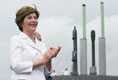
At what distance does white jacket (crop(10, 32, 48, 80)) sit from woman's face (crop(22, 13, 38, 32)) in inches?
2.8

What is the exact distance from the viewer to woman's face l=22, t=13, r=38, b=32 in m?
3.59

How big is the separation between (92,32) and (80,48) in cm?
153

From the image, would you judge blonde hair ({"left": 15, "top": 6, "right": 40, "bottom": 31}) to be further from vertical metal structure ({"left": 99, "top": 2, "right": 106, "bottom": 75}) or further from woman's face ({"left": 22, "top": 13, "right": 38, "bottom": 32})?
vertical metal structure ({"left": 99, "top": 2, "right": 106, "bottom": 75})

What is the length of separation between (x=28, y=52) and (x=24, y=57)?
6 cm

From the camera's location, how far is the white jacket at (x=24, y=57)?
3.48 meters

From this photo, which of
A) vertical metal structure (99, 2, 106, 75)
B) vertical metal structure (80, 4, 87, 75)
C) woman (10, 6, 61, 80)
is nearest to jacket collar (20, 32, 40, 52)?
woman (10, 6, 61, 80)

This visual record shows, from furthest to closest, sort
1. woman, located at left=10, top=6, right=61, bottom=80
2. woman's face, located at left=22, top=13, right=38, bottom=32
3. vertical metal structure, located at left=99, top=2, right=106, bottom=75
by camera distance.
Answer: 1. vertical metal structure, located at left=99, top=2, right=106, bottom=75
2. woman's face, located at left=22, top=13, right=38, bottom=32
3. woman, located at left=10, top=6, right=61, bottom=80

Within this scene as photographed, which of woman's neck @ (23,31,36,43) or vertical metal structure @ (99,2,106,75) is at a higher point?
woman's neck @ (23,31,36,43)

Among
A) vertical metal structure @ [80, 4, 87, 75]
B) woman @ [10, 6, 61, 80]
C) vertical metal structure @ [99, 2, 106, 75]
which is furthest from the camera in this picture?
vertical metal structure @ [80, 4, 87, 75]

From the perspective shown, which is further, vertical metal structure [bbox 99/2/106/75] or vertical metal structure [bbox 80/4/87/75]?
vertical metal structure [bbox 80/4/87/75]

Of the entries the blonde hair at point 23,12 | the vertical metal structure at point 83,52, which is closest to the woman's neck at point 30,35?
the blonde hair at point 23,12

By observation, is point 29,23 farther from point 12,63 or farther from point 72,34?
point 72,34

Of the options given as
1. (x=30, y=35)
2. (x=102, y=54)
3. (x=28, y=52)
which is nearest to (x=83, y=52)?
(x=102, y=54)

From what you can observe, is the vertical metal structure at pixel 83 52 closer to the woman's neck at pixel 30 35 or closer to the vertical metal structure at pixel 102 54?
the vertical metal structure at pixel 102 54
